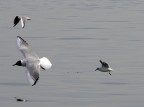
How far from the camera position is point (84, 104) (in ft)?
55.2

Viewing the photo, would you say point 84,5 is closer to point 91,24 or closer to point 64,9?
point 64,9

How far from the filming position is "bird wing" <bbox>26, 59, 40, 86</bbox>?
621 inches

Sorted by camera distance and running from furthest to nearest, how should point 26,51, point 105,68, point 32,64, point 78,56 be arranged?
point 78,56 < point 105,68 < point 26,51 < point 32,64

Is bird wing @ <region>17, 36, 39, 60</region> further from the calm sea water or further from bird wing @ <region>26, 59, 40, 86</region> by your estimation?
the calm sea water

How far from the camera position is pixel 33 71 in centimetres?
1622

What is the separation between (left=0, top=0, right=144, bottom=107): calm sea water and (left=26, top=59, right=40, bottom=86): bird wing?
92 centimetres

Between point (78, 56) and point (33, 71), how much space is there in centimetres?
832

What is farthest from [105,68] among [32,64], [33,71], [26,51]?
[33,71]

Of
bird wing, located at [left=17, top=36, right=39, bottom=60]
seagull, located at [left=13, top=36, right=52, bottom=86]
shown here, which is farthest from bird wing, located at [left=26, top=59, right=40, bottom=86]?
bird wing, located at [left=17, top=36, right=39, bottom=60]

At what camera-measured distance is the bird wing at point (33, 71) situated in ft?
51.8

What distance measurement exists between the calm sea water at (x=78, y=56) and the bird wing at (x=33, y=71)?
3.03 ft

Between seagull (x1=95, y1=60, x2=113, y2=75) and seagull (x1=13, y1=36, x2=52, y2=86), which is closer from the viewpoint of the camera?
seagull (x1=13, y1=36, x2=52, y2=86)

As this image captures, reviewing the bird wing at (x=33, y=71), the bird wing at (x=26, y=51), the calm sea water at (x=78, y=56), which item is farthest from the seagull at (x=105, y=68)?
the bird wing at (x=33, y=71)

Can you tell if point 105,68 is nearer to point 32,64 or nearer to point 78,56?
point 32,64
